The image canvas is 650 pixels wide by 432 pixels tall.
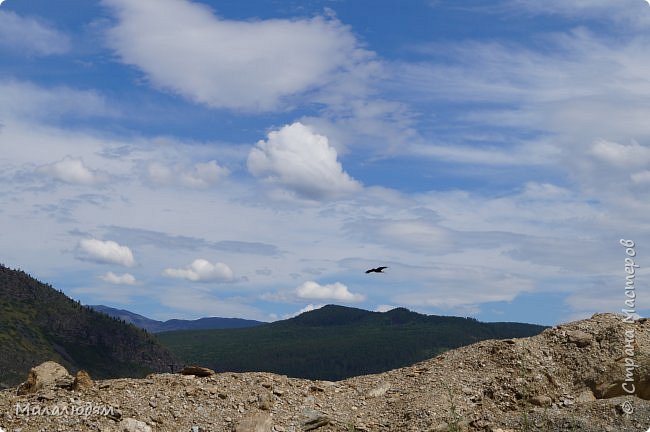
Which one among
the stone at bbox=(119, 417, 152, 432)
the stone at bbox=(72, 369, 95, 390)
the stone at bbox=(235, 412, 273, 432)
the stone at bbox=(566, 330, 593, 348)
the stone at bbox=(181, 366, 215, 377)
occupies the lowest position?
the stone at bbox=(119, 417, 152, 432)

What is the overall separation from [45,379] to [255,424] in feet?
29.7

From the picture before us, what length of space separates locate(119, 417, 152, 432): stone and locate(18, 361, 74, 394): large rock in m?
3.92

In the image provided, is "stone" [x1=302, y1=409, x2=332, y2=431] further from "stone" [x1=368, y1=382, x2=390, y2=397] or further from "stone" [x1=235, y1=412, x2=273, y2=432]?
"stone" [x1=368, y1=382, x2=390, y2=397]

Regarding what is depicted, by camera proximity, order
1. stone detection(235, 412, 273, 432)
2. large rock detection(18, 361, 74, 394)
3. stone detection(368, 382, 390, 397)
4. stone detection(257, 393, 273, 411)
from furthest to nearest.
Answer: stone detection(368, 382, 390, 397), large rock detection(18, 361, 74, 394), stone detection(257, 393, 273, 411), stone detection(235, 412, 273, 432)

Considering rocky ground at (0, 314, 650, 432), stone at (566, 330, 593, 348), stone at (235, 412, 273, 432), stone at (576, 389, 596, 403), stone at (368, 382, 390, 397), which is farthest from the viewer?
stone at (566, 330, 593, 348)

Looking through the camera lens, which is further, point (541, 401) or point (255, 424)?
point (541, 401)

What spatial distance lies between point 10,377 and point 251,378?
194 meters

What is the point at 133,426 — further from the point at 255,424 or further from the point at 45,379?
the point at 45,379

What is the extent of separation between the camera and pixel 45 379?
24.4 meters

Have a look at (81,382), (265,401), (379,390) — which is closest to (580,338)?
(379,390)

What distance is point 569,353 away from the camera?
27.2 m

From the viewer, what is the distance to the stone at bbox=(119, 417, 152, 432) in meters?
19.9

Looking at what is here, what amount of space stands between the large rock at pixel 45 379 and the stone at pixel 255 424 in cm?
673

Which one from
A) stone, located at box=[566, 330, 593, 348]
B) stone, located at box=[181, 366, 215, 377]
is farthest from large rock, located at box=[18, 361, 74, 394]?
stone, located at box=[566, 330, 593, 348]
